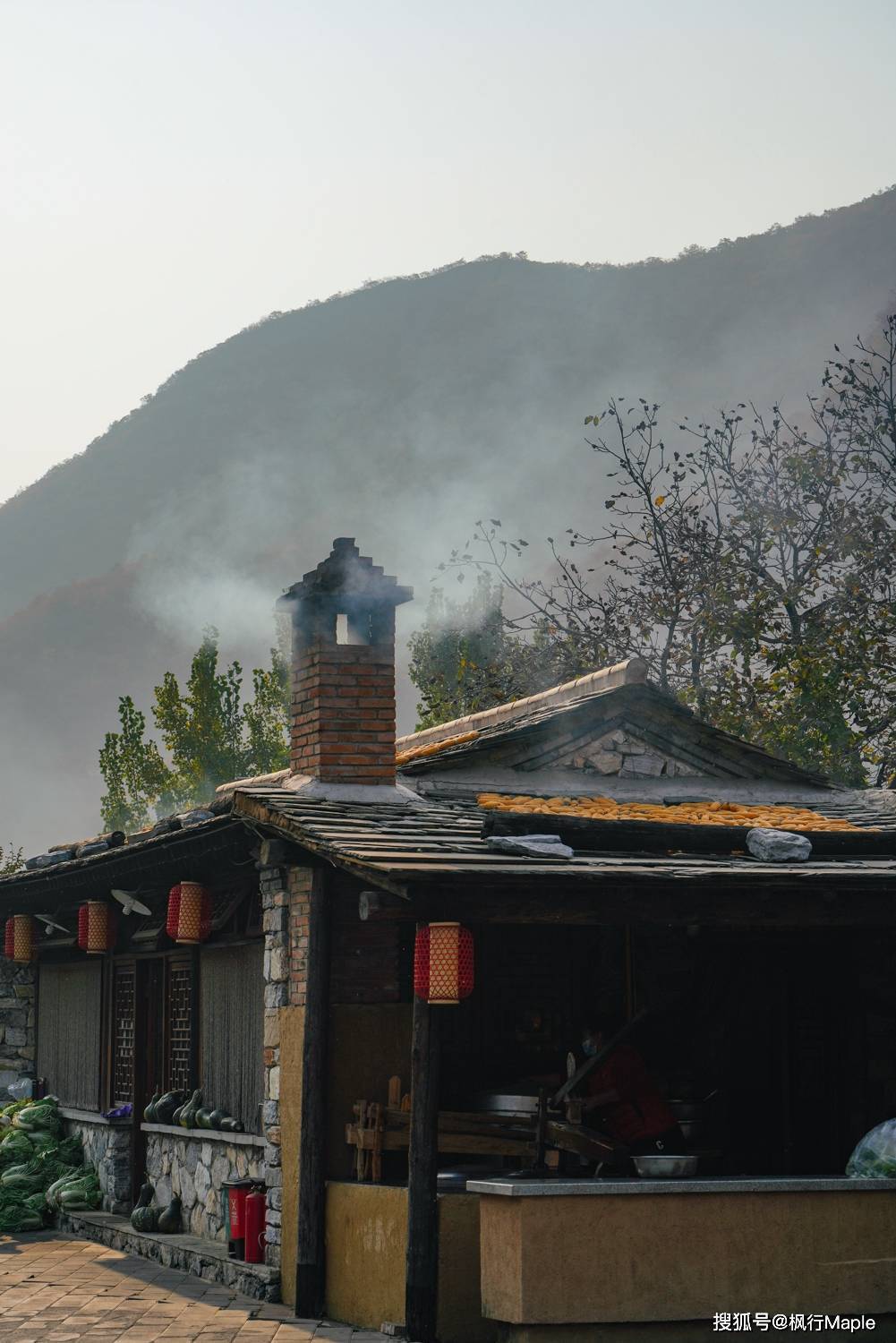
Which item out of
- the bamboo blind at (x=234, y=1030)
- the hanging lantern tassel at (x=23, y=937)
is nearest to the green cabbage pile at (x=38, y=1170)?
the hanging lantern tassel at (x=23, y=937)

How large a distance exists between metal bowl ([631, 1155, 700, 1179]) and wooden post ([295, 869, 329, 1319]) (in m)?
2.12

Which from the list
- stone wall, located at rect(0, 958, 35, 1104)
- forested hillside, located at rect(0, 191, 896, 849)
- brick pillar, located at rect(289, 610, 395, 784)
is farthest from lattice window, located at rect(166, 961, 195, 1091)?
forested hillside, located at rect(0, 191, 896, 849)

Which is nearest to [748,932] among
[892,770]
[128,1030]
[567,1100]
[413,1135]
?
[567,1100]

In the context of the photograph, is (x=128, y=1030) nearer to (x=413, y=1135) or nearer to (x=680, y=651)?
(x=413, y=1135)

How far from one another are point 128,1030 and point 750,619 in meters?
12.9

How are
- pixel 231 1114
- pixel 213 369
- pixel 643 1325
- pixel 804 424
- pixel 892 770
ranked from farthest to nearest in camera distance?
pixel 213 369 < pixel 804 424 < pixel 892 770 < pixel 231 1114 < pixel 643 1325

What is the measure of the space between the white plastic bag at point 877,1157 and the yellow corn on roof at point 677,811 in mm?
2481

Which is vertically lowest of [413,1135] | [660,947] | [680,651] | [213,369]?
[413,1135]

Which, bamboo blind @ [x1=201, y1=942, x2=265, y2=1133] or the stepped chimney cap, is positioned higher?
the stepped chimney cap

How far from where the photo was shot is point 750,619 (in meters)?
24.6

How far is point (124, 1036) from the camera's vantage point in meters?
15.2

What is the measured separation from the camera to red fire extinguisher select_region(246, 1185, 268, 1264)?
11.0m

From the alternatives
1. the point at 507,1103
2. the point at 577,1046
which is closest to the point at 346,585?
the point at 577,1046

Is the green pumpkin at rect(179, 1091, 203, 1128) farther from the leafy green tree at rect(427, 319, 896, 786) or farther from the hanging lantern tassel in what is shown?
the leafy green tree at rect(427, 319, 896, 786)
